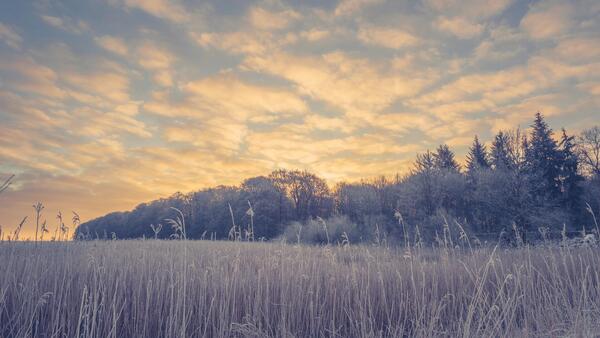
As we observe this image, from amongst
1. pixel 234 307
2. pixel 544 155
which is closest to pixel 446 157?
pixel 544 155

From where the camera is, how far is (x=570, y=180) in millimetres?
32594

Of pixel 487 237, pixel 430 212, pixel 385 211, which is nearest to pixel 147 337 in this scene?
pixel 487 237

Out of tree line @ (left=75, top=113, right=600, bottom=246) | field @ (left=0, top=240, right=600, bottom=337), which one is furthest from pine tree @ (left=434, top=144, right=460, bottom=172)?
field @ (left=0, top=240, right=600, bottom=337)

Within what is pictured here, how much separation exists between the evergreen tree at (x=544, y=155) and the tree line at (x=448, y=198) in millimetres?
85

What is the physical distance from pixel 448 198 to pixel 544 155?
1189cm

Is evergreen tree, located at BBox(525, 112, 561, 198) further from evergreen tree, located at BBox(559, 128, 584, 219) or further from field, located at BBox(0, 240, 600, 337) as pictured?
field, located at BBox(0, 240, 600, 337)

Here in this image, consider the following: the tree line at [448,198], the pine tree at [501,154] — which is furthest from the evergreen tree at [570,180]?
the pine tree at [501,154]

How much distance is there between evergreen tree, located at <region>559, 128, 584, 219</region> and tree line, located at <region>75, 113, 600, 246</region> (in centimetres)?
8

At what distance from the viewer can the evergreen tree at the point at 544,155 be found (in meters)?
30.5

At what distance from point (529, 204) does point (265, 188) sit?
29.5 metres

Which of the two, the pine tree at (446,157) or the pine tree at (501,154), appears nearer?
the pine tree at (501,154)

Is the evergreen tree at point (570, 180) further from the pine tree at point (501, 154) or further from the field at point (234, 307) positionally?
the field at point (234, 307)

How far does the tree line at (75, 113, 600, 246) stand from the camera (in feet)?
84.7

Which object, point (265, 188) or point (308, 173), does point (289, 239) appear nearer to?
point (265, 188)
